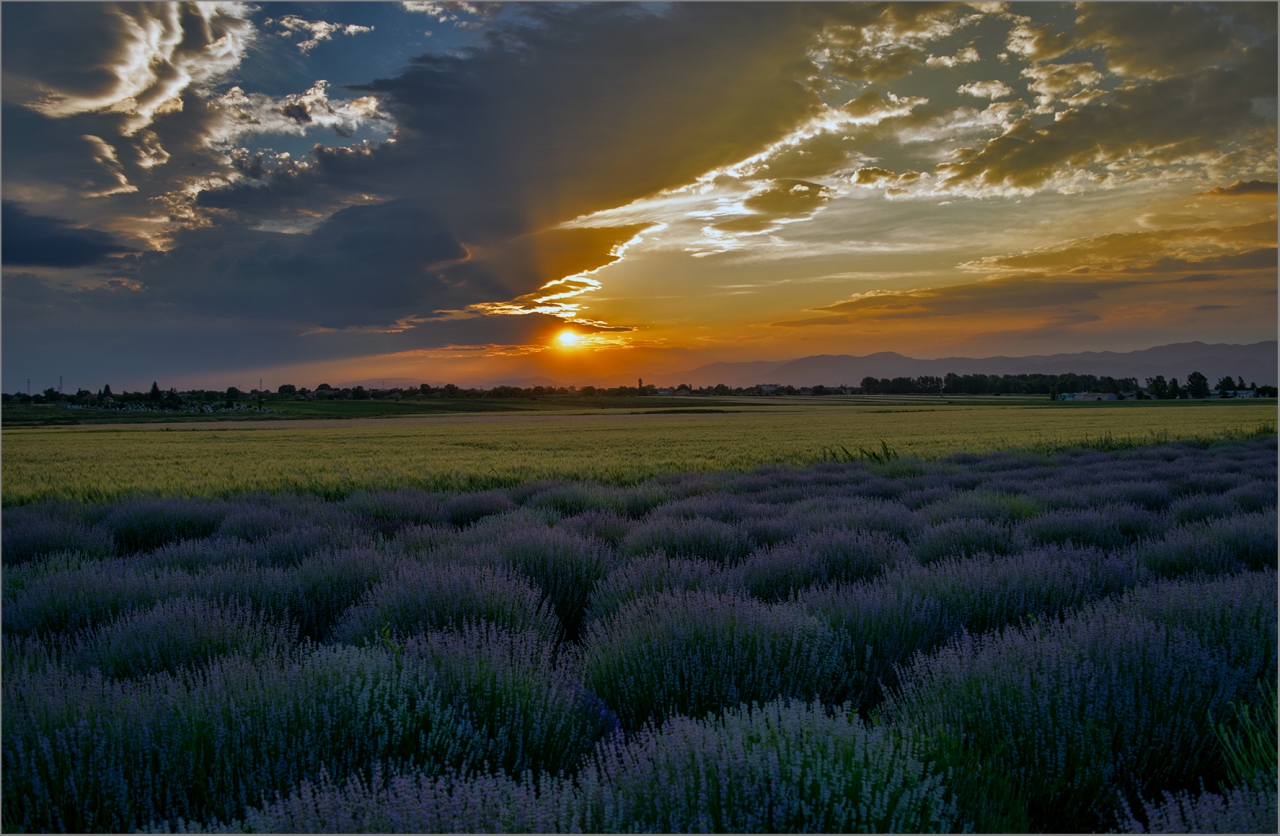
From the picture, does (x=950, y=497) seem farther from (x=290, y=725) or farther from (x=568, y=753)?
(x=290, y=725)

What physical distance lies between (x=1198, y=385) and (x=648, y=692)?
116800mm

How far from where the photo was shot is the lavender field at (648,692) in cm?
177

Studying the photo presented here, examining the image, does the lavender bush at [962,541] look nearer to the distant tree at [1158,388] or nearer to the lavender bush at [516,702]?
the lavender bush at [516,702]

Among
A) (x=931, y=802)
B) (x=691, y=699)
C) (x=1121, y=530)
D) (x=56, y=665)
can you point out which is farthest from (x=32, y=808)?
(x=1121, y=530)

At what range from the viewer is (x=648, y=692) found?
2873mm

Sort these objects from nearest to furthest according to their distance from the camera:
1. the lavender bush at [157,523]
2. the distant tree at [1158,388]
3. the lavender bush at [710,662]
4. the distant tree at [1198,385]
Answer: the lavender bush at [710,662] < the lavender bush at [157,523] < the distant tree at [1198,385] < the distant tree at [1158,388]

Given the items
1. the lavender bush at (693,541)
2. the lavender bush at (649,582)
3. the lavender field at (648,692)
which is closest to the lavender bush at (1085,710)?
the lavender field at (648,692)

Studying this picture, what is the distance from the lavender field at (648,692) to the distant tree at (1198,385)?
11050 cm

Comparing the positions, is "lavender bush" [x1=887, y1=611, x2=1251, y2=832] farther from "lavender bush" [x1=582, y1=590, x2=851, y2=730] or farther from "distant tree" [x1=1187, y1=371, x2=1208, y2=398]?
"distant tree" [x1=1187, y1=371, x2=1208, y2=398]

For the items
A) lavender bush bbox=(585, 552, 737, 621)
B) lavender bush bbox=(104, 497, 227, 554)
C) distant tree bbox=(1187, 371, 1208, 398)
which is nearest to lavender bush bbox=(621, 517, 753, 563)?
lavender bush bbox=(585, 552, 737, 621)

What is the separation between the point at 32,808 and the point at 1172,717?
3979mm

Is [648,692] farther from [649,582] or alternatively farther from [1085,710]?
[1085,710]

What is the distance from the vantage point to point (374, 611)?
375 cm

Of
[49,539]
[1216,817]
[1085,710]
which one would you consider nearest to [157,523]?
[49,539]
